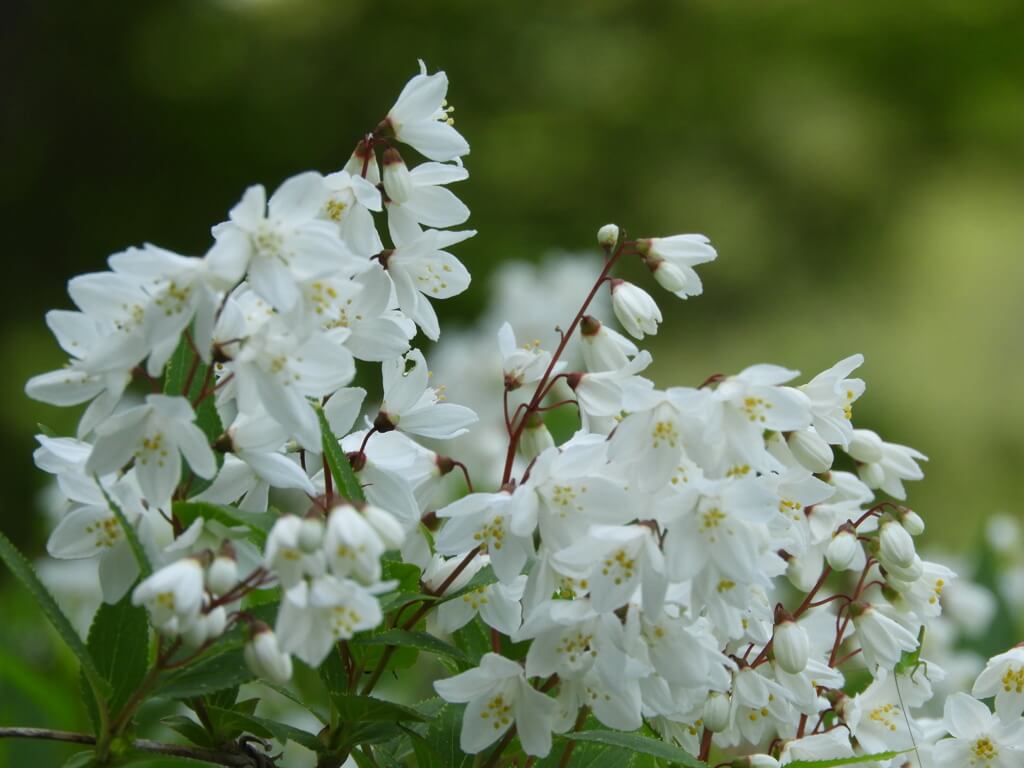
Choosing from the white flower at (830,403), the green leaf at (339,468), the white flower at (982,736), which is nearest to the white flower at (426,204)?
the green leaf at (339,468)

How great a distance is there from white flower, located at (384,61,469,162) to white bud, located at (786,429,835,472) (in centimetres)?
39

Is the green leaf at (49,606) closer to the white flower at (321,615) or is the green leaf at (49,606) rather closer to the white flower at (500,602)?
the white flower at (321,615)

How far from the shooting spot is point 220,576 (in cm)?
85

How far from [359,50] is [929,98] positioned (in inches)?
142

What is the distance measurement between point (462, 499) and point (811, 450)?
29 cm

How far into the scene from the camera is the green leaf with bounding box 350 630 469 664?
965 millimetres

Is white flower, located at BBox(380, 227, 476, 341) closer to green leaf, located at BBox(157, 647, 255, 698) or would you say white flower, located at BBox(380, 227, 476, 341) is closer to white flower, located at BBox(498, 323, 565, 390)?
white flower, located at BBox(498, 323, 565, 390)

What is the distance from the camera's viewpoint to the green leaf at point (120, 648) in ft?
3.24

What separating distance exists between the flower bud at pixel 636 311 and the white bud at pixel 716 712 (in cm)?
33

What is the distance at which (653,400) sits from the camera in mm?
901

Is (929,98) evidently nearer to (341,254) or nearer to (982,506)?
(982,506)

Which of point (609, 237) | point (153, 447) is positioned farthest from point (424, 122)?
point (153, 447)

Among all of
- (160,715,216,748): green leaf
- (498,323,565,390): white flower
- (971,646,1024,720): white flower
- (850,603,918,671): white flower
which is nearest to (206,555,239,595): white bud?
(160,715,216,748): green leaf

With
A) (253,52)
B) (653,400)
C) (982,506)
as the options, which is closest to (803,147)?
(982,506)
